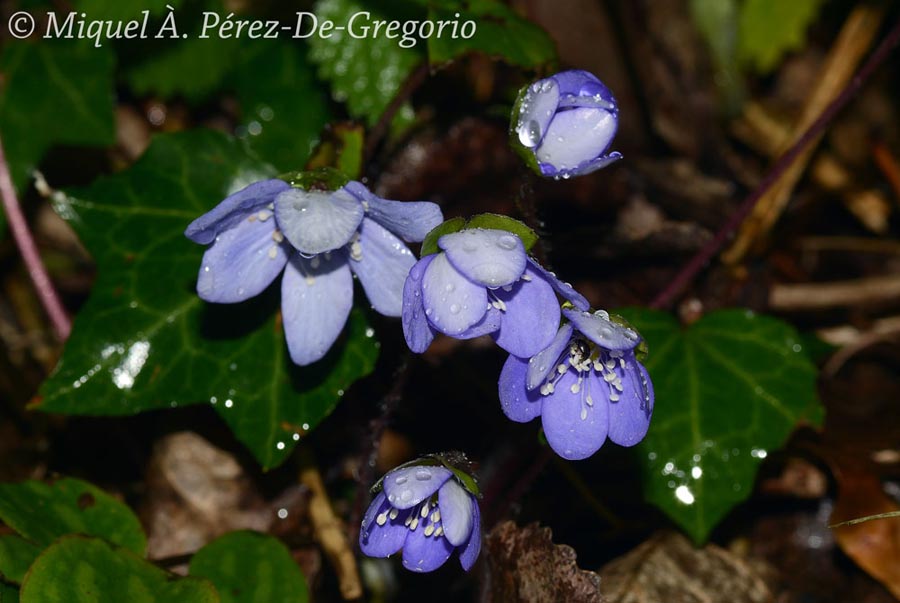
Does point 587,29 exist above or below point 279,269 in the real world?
below

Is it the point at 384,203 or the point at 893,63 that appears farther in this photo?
the point at 893,63

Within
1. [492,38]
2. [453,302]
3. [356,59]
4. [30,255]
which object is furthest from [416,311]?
[30,255]

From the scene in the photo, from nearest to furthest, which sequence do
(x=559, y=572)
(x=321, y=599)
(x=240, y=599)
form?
(x=559, y=572) < (x=240, y=599) < (x=321, y=599)

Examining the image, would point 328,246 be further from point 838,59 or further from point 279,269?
point 838,59

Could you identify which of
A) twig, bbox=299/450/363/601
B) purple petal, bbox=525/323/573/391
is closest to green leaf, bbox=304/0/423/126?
twig, bbox=299/450/363/601

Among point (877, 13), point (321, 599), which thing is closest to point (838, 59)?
point (877, 13)

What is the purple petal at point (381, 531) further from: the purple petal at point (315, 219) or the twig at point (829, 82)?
the twig at point (829, 82)

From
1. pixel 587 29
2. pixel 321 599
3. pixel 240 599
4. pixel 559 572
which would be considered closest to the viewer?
pixel 559 572

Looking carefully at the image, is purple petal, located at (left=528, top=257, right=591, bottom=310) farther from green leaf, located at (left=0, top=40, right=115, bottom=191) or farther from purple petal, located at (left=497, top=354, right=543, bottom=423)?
green leaf, located at (left=0, top=40, right=115, bottom=191)
